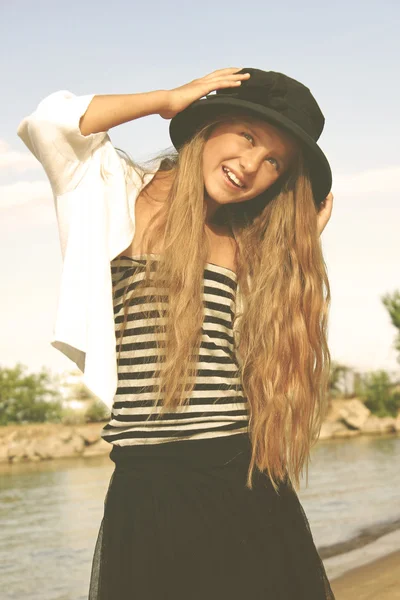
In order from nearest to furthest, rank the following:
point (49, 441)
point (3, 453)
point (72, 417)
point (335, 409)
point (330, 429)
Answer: point (3, 453) → point (49, 441) → point (72, 417) → point (330, 429) → point (335, 409)

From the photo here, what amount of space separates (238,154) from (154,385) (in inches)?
23.1

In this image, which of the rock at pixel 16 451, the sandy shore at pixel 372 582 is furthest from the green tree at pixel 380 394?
the sandy shore at pixel 372 582

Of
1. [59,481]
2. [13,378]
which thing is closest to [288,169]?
[59,481]

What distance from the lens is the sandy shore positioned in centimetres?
421

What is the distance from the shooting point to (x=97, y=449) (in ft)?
38.4

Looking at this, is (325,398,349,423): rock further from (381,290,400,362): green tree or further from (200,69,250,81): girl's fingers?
(200,69,250,81): girl's fingers

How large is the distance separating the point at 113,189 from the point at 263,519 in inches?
33.5

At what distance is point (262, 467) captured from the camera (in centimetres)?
209

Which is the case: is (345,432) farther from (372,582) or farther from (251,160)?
(251,160)

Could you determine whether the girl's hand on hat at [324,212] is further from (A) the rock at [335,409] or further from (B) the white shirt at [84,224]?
(A) the rock at [335,409]

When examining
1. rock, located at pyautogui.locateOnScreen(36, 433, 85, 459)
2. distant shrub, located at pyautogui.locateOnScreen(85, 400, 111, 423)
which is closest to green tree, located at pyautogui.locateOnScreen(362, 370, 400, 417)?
distant shrub, located at pyautogui.locateOnScreen(85, 400, 111, 423)

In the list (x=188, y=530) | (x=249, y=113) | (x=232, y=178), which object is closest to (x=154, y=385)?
(x=188, y=530)

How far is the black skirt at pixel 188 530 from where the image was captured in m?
1.95

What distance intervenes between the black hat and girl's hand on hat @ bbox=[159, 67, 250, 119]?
0.02 meters
